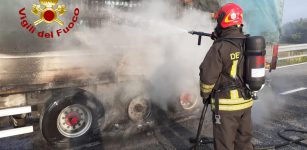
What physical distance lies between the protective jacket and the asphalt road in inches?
58.7

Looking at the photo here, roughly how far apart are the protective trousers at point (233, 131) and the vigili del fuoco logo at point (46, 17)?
8.73ft

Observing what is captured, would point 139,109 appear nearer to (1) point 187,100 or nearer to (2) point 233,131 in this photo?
(1) point 187,100

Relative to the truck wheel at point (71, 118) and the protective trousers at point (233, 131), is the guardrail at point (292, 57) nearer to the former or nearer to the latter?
the protective trousers at point (233, 131)

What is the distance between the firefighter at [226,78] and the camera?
3.12 meters

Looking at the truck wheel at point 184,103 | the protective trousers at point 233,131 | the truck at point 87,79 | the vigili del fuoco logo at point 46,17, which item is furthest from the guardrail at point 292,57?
the vigili del fuoco logo at point 46,17

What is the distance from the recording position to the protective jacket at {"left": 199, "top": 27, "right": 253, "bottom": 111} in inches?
122

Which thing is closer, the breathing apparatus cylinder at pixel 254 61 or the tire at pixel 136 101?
the breathing apparatus cylinder at pixel 254 61

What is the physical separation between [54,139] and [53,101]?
2.07 feet

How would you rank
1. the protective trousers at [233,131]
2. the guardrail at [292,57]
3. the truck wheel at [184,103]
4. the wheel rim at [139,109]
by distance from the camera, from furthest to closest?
the guardrail at [292,57] → the truck wheel at [184,103] → the wheel rim at [139,109] → the protective trousers at [233,131]

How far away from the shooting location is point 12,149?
431 cm

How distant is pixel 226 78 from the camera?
3252 millimetres

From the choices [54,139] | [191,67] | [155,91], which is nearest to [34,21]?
[54,139]

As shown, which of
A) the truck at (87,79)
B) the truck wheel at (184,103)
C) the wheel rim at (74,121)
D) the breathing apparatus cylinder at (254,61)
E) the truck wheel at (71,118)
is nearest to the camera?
the breathing apparatus cylinder at (254,61)

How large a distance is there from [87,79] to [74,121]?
0.70 m
